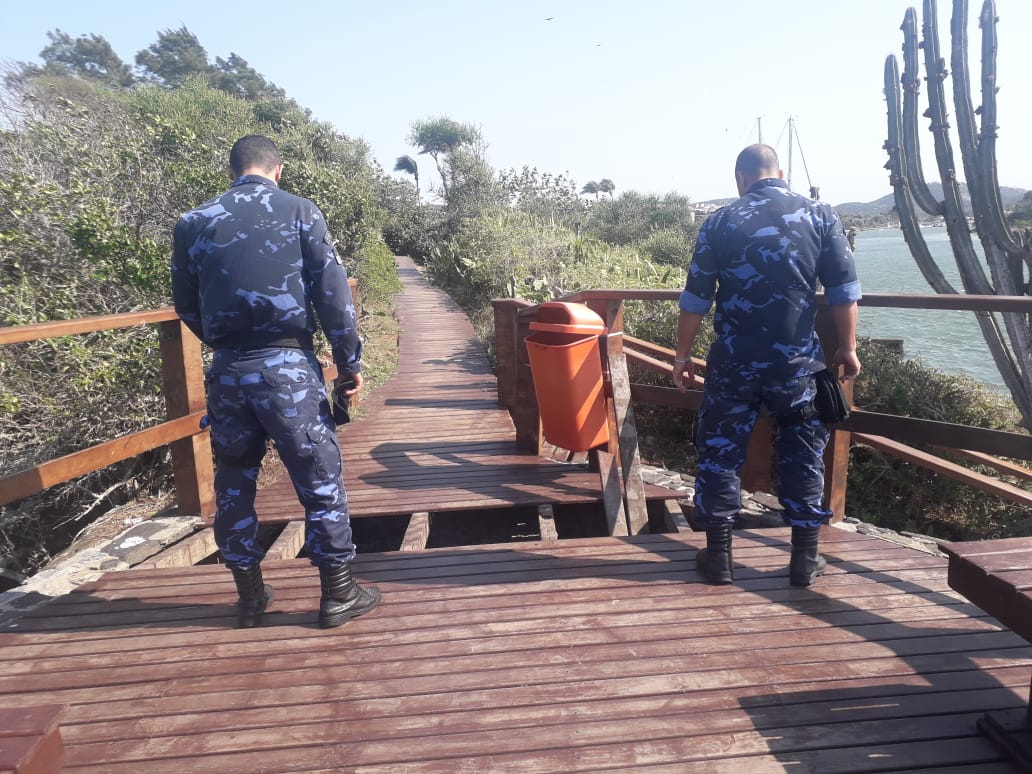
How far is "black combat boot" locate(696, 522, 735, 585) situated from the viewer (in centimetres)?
268

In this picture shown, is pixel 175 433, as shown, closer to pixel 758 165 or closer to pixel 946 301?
pixel 758 165

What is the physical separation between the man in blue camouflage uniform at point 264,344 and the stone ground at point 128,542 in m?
1.10

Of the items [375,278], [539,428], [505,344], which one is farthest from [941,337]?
[539,428]

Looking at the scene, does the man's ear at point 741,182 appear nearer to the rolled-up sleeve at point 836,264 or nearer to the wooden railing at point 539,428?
the rolled-up sleeve at point 836,264

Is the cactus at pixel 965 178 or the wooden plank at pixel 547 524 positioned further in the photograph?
the cactus at pixel 965 178

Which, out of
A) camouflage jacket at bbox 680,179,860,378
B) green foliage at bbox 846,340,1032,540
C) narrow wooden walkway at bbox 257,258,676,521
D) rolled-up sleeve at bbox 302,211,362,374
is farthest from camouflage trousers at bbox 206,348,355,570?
green foliage at bbox 846,340,1032,540

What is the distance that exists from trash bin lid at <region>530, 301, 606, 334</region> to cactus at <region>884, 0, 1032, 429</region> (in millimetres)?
6401

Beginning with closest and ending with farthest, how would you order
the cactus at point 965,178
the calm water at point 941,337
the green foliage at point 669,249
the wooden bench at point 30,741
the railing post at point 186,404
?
the wooden bench at point 30,741
the railing post at point 186,404
the cactus at point 965,178
the calm water at point 941,337
the green foliage at point 669,249

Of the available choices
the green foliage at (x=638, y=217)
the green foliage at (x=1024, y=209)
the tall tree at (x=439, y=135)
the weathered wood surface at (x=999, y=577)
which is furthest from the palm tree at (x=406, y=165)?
the weathered wood surface at (x=999, y=577)

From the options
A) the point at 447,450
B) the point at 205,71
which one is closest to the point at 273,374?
the point at 447,450

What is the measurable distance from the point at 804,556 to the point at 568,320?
163 cm

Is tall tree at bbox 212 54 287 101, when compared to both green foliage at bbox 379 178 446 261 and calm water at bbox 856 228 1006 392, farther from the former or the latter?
calm water at bbox 856 228 1006 392

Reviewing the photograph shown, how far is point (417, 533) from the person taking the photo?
3500 mm

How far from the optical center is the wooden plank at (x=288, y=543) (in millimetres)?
3314
